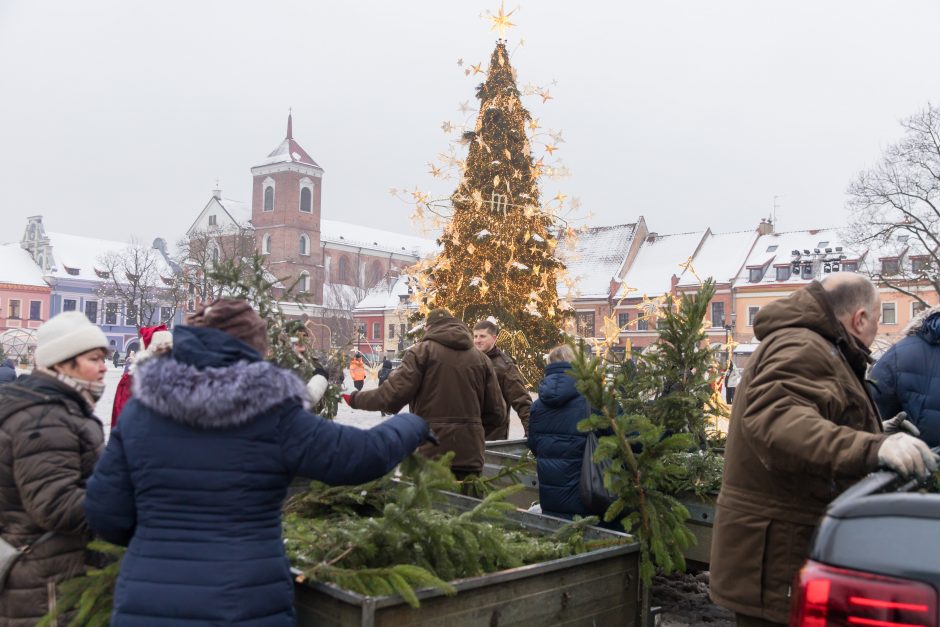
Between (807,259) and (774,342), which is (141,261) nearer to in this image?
(807,259)

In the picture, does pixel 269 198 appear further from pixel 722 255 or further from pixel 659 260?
pixel 722 255

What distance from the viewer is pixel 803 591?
6.22ft

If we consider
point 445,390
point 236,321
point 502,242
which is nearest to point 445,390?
point 445,390

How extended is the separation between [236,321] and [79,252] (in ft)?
260

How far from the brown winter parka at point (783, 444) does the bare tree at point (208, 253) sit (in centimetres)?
254

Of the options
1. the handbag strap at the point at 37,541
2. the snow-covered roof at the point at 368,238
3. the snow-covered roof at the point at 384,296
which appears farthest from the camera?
the snow-covered roof at the point at 368,238

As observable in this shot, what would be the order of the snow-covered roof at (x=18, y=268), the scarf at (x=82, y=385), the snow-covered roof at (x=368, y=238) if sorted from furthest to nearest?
the snow-covered roof at (x=368, y=238)
the snow-covered roof at (x=18, y=268)
the scarf at (x=82, y=385)

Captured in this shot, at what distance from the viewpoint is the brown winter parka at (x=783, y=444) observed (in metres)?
2.69

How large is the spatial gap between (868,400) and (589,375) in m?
1.41

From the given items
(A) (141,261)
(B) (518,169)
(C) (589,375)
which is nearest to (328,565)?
(C) (589,375)

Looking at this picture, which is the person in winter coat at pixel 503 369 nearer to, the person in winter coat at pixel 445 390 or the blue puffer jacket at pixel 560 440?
the person in winter coat at pixel 445 390

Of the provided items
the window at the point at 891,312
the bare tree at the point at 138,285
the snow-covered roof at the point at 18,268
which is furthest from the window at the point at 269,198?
the window at the point at 891,312

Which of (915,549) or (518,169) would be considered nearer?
(915,549)

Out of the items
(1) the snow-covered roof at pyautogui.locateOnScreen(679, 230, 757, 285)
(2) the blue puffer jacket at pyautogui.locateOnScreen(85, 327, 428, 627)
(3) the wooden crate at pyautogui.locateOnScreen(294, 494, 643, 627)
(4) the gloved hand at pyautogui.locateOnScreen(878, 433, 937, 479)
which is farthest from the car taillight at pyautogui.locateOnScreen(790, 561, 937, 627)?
(1) the snow-covered roof at pyautogui.locateOnScreen(679, 230, 757, 285)
